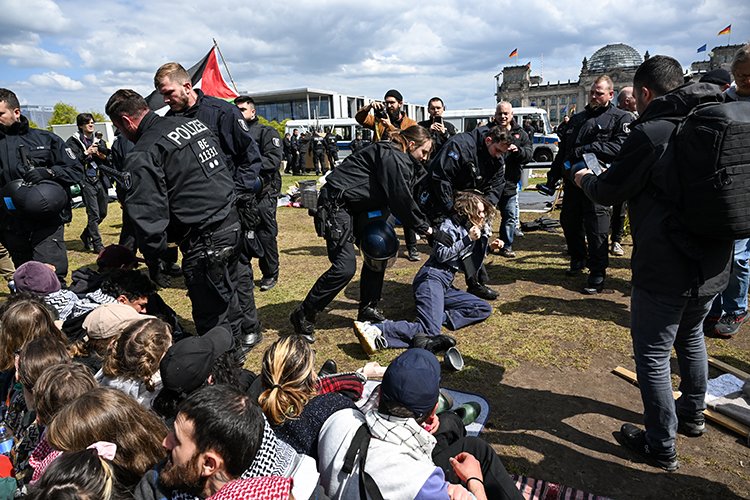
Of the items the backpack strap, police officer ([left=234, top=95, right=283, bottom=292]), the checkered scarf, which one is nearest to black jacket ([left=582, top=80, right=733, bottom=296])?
the checkered scarf

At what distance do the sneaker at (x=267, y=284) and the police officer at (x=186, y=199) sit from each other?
207 centimetres

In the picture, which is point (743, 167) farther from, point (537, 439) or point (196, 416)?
point (196, 416)

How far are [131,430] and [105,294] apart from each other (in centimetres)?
218

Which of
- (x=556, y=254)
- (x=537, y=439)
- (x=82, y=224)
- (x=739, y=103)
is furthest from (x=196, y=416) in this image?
(x=82, y=224)

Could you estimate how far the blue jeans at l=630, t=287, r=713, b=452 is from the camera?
2.33 m

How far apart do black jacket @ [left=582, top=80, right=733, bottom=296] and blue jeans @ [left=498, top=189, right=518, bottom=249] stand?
12.7 feet

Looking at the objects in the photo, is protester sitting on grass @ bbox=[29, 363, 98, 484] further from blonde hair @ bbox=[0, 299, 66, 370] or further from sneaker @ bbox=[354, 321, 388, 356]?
sneaker @ bbox=[354, 321, 388, 356]

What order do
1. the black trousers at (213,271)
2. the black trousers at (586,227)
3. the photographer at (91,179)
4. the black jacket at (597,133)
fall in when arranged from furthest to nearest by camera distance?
the photographer at (91,179), the black trousers at (586,227), the black jacket at (597,133), the black trousers at (213,271)

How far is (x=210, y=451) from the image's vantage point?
62.4 inches

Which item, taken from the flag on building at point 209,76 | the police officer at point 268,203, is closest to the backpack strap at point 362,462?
the police officer at point 268,203

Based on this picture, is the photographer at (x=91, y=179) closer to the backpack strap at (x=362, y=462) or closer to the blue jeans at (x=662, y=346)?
the backpack strap at (x=362, y=462)

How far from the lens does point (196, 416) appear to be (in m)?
1.60

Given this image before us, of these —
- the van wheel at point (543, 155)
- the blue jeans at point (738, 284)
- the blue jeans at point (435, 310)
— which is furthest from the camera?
the van wheel at point (543, 155)

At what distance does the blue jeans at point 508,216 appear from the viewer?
6258mm
